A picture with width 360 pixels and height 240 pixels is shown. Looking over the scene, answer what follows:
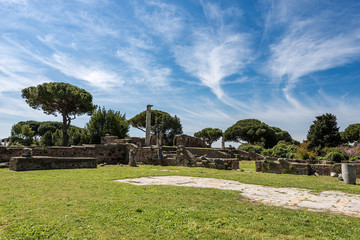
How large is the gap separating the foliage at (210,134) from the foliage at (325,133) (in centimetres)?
3062

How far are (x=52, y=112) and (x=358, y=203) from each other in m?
39.6

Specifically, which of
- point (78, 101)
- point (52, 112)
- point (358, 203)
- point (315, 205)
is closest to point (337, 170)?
point (358, 203)

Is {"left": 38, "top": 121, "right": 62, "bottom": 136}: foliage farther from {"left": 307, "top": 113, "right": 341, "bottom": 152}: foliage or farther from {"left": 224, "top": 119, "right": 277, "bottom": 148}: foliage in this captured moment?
{"left": 307, "top": 113, "right": 341, "bottom": 152}: foliage

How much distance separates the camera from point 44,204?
14.2 ft

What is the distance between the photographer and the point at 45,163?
11.3 m

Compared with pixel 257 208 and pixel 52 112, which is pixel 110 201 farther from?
pixel 52 112

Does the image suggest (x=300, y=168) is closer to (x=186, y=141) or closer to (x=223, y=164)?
(x=223, y=164)

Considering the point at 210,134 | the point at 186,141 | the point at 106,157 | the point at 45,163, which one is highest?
the point at 210,134

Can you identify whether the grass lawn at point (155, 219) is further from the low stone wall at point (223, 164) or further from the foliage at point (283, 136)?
the foliage at point (283, 136)

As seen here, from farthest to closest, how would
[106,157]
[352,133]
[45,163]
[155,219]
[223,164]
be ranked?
[352,133], [106,157], [223,164], [45,163], [155,219]

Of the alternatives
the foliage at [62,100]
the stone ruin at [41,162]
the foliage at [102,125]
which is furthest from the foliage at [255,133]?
the stone ruin at [41,162]

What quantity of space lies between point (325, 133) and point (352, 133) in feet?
48.4

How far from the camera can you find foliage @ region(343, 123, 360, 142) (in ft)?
152

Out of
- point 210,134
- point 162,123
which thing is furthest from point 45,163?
point 210,134
